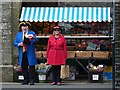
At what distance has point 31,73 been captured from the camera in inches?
456

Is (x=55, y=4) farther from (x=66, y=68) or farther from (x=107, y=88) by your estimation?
(x=107, y=88)

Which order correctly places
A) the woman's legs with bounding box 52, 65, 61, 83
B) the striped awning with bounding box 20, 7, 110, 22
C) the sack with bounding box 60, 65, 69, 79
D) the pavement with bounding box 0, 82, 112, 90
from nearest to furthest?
the pavement with bounding box 0, 82, 112, 90 → the woman's legs with bounding box 52, 65, 61, 83 → the sack with bounding box 60, 65, 69, 79 → the striped awning with bounding box 20, 7, 110, 22

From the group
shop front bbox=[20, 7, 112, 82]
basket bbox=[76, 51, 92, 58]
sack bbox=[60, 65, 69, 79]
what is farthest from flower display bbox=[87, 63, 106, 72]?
sack bbox=[60, 65, 69, 79]

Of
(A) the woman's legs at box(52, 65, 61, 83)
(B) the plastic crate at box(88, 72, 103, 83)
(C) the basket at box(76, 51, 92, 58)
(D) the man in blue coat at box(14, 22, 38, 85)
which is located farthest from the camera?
(C) the basket at box(76, 51, 92, 58)

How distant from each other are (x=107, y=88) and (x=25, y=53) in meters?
2.38

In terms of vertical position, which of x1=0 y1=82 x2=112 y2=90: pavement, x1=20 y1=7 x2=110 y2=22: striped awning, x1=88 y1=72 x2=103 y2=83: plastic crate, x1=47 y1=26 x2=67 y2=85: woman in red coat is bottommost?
x1=0 y1=82 x2=112 y2=90: pavement

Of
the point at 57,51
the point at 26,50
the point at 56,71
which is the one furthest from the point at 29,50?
the point at 56,71

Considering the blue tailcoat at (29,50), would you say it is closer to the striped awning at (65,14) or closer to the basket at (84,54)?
the striped awning at (65,14)

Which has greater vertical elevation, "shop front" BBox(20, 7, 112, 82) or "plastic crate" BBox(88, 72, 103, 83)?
"shop front" BBox(20, 7, 112, 82)

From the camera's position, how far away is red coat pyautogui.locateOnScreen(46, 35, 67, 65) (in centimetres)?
1155

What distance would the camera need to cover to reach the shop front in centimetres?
1255

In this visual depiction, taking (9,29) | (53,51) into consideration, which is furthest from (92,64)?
(9,29)

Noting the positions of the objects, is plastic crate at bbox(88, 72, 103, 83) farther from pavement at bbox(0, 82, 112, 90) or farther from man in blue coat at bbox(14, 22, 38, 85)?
man in blue coat at bbox(14, 22, 38, 85)

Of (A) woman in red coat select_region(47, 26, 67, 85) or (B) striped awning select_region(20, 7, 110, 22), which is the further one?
(B) striped awning select_region(20, 7, 110, 22)
